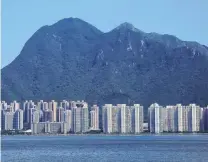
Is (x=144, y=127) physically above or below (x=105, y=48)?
below

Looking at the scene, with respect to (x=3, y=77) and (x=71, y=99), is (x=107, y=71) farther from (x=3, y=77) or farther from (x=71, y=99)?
(x=3, y=77)

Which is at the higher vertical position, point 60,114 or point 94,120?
point 60,114

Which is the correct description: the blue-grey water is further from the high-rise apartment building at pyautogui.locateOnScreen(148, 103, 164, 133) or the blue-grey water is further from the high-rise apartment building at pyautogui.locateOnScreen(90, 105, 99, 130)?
the high-rise apartment building at pyautogui.locateOnScreen(90, 105, 99, 130)

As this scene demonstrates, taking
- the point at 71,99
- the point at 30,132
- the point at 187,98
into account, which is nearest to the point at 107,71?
the point at 71,99

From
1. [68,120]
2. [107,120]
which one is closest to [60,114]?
[68,120]

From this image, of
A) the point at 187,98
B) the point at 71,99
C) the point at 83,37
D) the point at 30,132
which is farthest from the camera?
the point at 83,37

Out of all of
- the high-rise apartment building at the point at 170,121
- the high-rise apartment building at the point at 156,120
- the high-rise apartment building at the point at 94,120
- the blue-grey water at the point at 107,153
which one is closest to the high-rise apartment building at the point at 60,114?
the high-rise apartment building at the point at 94,120

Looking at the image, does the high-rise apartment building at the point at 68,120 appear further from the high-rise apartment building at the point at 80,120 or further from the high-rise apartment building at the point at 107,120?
the high-rise apartment building at the point at 107,120

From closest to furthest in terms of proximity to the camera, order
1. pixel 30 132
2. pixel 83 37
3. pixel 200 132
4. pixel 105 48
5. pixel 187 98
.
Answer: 1. pixel 200 132
2. pixel 30 132
3. pixel 187 98
4. pixel 105 48
5. pixel 83 37

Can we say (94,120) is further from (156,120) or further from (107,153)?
(107,153)
